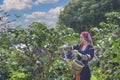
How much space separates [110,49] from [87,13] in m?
28.1

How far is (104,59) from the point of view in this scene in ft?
20.9

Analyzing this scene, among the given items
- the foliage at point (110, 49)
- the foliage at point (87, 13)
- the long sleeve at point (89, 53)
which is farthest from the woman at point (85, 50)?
the foliage at point (87, 13)

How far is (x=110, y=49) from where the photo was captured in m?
5.46

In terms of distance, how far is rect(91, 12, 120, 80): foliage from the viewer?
10.2 ft

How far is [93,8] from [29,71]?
26.8 metres

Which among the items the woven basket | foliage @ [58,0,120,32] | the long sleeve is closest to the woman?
the long sleeve

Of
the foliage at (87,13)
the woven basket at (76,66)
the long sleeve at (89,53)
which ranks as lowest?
the foliage at (87,13)

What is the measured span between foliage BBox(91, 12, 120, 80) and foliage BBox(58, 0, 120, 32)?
2287 centimetres

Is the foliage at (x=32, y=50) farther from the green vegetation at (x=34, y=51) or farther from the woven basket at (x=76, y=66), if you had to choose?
the woven basket at (x=76, y=66)

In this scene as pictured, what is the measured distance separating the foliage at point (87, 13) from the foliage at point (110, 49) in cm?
2287

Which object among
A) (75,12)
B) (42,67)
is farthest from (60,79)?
(75,12)

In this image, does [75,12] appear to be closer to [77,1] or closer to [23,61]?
[77,1]

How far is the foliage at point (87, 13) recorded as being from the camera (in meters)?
31.8

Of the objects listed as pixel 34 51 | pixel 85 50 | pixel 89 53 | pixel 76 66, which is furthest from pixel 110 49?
pixel 85 50
